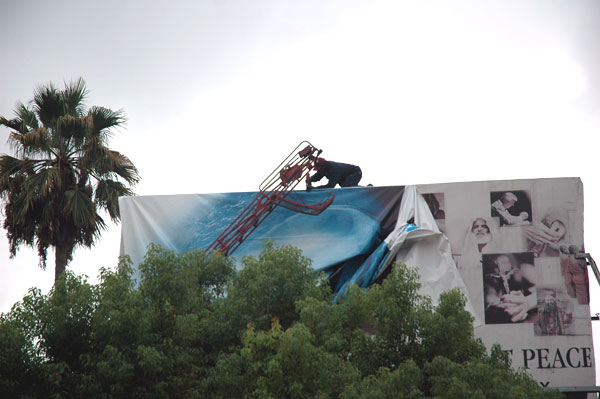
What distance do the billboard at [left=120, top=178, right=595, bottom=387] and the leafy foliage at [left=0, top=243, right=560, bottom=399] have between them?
413 cm

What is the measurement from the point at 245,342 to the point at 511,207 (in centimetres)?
1039

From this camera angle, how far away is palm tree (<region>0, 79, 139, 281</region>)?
20.9 m

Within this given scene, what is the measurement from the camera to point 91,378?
14.4 metres

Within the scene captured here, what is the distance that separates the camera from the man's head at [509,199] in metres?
21.8

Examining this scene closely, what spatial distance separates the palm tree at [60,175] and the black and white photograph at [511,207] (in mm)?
10150

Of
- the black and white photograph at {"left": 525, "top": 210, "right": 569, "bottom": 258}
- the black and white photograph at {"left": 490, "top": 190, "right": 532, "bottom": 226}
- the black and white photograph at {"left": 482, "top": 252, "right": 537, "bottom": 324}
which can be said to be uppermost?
the black and white photograph at {"left": 490, "top": 190, "right": 532, "bottom": 226}

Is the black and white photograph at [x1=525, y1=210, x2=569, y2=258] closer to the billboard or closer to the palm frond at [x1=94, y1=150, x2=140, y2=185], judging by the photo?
the billboard

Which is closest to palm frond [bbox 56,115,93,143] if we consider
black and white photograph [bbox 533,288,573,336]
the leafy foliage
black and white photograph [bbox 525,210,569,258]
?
the leafy foliage

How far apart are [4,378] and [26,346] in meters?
0.71

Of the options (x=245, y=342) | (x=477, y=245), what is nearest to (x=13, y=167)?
(x=245, y=342)

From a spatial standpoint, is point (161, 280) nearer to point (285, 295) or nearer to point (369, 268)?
point (285, 295)

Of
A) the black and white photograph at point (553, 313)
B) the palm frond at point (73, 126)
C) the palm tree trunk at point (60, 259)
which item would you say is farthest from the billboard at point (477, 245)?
the palm frond at point (73, 126)

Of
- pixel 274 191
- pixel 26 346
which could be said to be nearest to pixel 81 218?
pixel 274 191

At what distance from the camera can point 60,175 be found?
21.3m
